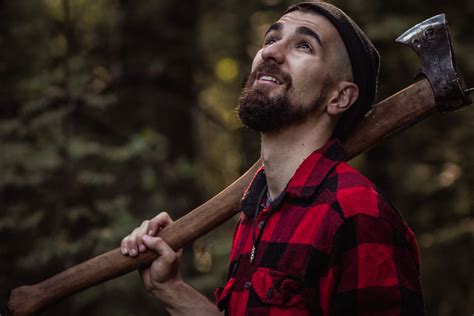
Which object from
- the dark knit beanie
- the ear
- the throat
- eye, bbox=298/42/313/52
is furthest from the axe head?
the throat

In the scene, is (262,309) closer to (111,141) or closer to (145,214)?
(145,214)

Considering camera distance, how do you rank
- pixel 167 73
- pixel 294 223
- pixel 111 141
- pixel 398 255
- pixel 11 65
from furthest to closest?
1. pixel 167 73
2. pixel 111 141
3. pixel 11 65
4. pixel 294 223
5. pixel 398 255

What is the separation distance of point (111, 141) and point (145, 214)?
41.5 inches

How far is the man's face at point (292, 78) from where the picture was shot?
264 centimetres

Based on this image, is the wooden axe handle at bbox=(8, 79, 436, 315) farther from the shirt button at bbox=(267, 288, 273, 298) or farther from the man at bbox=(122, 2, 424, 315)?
the shirt button at bbox=(267, 288, 273, 298)

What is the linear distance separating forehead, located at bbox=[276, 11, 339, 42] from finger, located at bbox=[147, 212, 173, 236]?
1145 millimetres

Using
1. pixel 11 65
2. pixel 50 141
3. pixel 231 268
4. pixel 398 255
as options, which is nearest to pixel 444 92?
pixel 398 255

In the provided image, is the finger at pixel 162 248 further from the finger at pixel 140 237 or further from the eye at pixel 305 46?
the eye at pixel 305 46

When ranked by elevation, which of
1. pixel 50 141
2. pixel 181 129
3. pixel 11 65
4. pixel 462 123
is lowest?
pixel 462 123

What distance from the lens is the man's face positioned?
264cm

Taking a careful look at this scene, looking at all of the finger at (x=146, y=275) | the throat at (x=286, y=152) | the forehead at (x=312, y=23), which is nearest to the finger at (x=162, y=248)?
the finger at (x=146, y=275)

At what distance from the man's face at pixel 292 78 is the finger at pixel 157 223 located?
2.44ft

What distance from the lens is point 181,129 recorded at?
8.52 m

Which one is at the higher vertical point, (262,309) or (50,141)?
(50,141)
